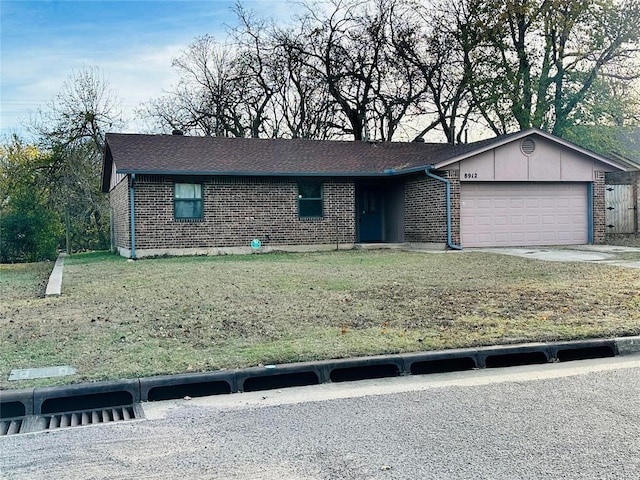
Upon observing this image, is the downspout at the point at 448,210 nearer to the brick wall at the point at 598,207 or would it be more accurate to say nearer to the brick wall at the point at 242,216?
the brick wall at the point at 242,216

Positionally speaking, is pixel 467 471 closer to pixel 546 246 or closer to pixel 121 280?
pixel 121 280

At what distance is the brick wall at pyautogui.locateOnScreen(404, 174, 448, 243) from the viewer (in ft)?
63.3

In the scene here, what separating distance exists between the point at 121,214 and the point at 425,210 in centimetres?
1019

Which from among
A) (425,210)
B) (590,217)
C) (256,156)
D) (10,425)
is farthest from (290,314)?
(590,217)

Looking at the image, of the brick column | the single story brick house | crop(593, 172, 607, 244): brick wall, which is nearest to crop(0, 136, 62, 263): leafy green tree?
the single story brick house

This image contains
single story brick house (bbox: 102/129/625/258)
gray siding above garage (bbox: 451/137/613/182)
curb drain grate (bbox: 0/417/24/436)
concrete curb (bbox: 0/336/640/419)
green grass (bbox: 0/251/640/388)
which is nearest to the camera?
curb drain grate (bbox: 0/417/24/436)

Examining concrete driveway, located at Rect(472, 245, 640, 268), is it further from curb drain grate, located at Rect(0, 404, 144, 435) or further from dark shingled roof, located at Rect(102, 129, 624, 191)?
curb drain grate, located at Rect(0, 404, 144, 435)

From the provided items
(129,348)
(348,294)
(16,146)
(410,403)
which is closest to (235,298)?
(348,294)

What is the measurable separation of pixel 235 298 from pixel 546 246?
1317cm

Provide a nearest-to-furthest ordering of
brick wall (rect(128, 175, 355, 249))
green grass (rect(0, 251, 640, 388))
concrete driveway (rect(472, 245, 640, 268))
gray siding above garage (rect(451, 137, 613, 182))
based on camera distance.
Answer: green grass (rect(0, 251, 640, 388)), concrete driveway (rect(472, 245, 640, 268)), brick wall (rect(128, 175, 355, 249)), gray siding above garage (rect(451, 137, 613, 182))

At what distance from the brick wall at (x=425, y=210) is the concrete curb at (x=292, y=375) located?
1253 cm

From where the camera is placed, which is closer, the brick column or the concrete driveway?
the concrete driveway

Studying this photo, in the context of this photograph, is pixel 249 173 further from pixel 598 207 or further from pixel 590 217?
pixel 598 207

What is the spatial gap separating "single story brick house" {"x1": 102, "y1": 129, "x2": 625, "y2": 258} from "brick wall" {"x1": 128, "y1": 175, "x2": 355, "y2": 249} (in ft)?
0.10
